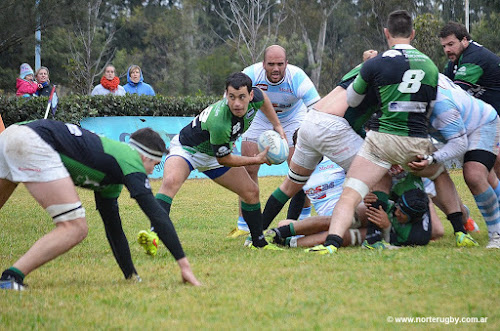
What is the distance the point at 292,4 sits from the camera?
4022 centimetres

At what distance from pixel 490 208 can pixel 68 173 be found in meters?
4.41

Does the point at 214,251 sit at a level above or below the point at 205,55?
above

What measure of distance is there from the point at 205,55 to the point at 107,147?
34744 mm

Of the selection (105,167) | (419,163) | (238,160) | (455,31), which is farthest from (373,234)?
(105,167)

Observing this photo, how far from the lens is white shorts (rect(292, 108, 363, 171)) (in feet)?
23.6

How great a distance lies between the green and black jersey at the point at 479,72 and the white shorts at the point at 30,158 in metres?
5.41

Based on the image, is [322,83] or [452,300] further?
[322,83]

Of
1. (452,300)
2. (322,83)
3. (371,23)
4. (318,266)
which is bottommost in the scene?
(322,83)

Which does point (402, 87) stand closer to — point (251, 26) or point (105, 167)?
point (105, 167)

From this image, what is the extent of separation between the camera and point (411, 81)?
6676 mm

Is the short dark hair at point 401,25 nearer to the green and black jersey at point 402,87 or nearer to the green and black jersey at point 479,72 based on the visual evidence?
the green and black jersey at point 402,87

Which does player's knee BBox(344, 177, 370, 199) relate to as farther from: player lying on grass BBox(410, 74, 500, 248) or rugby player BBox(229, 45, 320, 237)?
rugby player BBox(229, 45, 320, 237)

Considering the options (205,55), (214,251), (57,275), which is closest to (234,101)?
(214,251)

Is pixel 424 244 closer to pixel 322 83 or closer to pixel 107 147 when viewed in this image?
pixel 107 147
